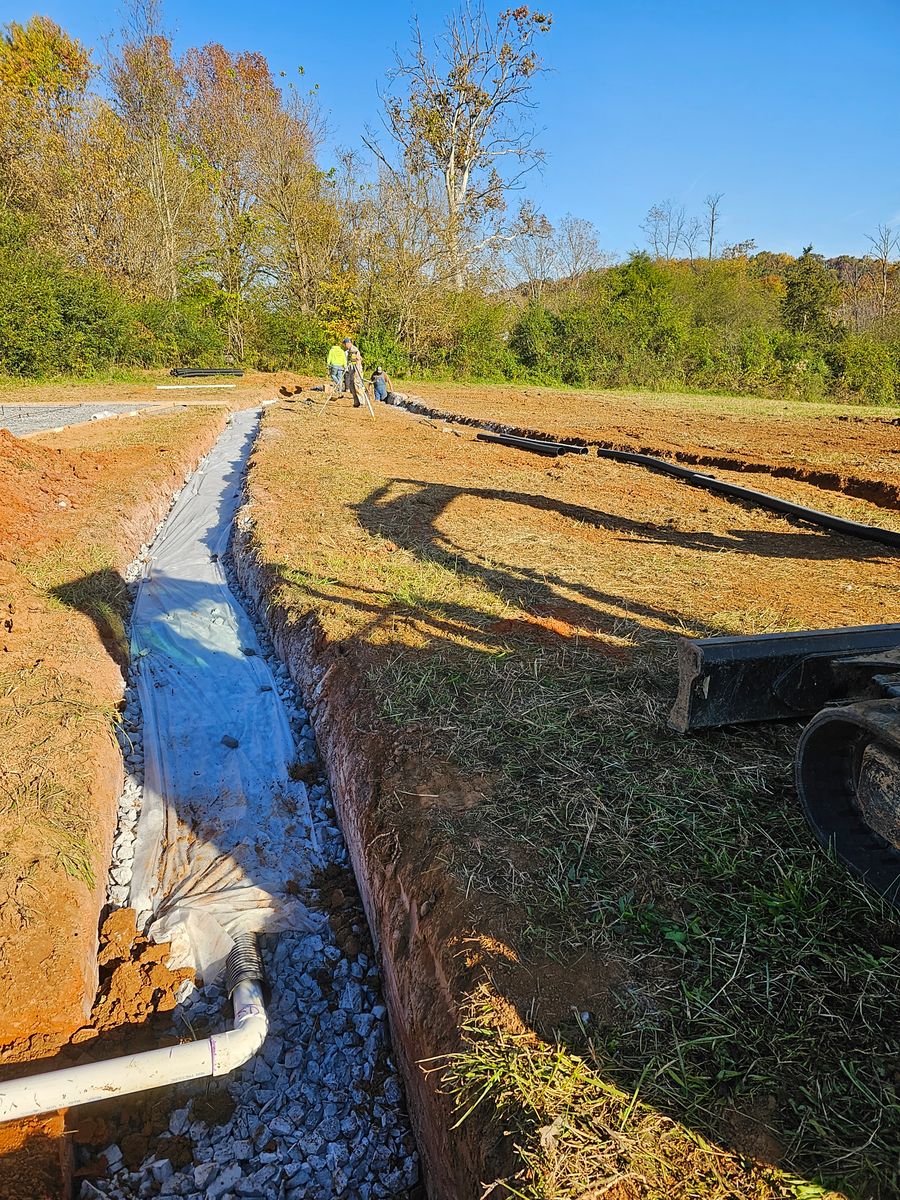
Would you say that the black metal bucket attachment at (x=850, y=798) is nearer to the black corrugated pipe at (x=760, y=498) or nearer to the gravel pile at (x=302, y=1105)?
the gravel pile at (x=302, y=1105)

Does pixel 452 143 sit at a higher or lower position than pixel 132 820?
higher

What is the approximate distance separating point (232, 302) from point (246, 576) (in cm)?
2347

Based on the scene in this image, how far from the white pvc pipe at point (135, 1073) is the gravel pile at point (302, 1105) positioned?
0.13 meters

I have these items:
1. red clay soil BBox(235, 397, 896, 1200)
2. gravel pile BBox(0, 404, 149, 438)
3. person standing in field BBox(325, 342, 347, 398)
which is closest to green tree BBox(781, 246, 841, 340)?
person standing in field BBox(325, 342, 347, 398)

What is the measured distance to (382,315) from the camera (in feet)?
85.1

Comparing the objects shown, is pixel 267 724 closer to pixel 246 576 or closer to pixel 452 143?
pixel 246 576

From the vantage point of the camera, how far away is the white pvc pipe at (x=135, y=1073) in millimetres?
2082

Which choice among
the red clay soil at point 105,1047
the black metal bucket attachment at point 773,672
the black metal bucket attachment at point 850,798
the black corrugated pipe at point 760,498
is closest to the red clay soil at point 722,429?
the black corrugated pipe at point 760,498

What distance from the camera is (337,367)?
1803 centimetres

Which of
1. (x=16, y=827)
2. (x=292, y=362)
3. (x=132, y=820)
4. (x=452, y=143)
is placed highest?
(x=452, y=143)

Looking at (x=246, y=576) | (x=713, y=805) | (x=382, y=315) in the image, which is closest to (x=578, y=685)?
(x=713, y=805)

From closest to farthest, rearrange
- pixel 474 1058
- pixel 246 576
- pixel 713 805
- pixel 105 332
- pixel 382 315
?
1. pixel 474 1058
2. pixel 713 805
3. pixel 246 576
4. pixel 105 332
5. pixel 382 315

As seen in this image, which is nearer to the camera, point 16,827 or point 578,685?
point 16,827

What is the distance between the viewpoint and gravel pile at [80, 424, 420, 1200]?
6.90ft
